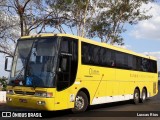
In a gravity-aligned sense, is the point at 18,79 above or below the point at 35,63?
below

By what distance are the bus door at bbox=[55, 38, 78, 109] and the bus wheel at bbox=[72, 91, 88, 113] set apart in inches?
33.1

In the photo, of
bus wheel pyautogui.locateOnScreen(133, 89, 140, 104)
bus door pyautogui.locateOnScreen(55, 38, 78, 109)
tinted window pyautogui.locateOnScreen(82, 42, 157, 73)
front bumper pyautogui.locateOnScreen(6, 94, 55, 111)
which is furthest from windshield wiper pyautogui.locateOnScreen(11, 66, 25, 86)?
bus wheel pyautogui.locateOnScreen(133, 89, 140, 104)

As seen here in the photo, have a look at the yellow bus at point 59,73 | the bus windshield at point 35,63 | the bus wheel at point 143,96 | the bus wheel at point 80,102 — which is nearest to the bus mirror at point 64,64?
the yellow bus at point 59,73

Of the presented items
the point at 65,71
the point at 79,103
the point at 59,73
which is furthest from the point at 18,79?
the point at 79,103

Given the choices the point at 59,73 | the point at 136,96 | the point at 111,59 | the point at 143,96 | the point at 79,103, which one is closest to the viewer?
the point at 59,73

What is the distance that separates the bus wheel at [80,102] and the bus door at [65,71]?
0.84 metres

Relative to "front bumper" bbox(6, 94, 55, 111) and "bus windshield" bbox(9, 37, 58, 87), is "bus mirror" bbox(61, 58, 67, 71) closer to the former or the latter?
"bus windshield" bbox(9, 37, 58, 87)

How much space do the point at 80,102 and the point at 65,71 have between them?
1796 mm

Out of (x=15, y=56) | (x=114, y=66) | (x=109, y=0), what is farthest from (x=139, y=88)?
(x=109, y=0)

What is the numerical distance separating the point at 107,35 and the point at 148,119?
72.4 ft

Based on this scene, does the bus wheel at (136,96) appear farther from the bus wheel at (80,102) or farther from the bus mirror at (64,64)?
the bus mirror at (64,64)

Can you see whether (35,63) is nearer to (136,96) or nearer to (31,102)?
(31,102)

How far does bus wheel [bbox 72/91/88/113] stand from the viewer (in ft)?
48.0

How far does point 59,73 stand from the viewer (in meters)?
13.5
